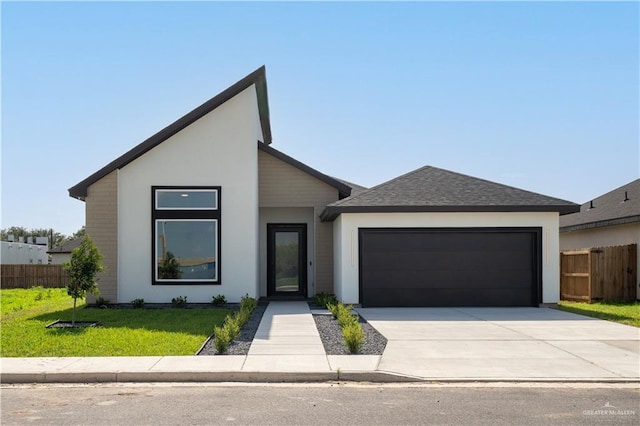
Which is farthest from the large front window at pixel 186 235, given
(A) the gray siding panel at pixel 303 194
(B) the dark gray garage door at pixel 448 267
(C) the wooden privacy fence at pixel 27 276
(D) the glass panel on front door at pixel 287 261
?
(C) the wooden privacy fence at pixel 27 276

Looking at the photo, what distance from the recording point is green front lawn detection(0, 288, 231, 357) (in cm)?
964

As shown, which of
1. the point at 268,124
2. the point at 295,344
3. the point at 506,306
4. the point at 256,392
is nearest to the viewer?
the point at 256,392

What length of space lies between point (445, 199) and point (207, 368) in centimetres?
998

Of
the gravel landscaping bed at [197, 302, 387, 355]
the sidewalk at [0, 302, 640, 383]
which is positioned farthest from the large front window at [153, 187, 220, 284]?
the sidewalk at [0, 302, 640, 383]

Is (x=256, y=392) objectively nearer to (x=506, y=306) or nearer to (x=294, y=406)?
(x=294, y=406)

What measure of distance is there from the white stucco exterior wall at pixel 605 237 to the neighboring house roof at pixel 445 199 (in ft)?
16.6

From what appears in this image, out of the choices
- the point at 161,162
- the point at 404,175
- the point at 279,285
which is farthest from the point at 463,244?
the point at 161,162

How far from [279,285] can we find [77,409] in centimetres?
1285

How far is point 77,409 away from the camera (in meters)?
6.50

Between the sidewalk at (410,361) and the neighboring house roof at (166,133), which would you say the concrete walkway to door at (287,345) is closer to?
the sidewalk at (410,361)

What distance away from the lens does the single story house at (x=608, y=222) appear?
65.6ft

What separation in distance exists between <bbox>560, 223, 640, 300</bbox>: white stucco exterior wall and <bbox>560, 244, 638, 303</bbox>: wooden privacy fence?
263mm

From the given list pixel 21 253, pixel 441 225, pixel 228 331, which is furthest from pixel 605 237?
pixel 21 253

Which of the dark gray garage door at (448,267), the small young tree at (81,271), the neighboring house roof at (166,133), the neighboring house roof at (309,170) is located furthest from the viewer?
the neighboring house roof at (309,170)
